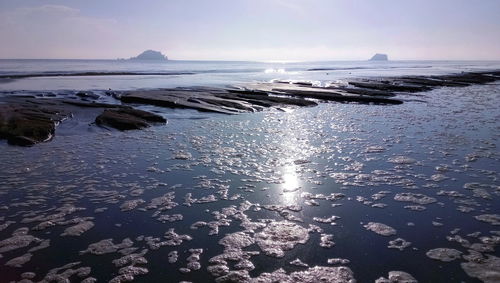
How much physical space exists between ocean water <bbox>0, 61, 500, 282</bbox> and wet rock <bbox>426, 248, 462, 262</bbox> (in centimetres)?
3

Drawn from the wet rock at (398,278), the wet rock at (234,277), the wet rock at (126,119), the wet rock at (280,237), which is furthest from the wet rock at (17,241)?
the wet rock at (126,119)

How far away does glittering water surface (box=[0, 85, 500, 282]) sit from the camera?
5.22 metres

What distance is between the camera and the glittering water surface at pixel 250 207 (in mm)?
5223

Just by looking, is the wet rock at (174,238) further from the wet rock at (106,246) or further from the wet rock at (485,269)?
the wet rock at (485,269)

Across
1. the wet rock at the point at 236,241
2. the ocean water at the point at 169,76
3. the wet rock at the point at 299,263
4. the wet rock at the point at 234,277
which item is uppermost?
the ocean water at the point at 169,76

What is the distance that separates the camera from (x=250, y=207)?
729cm

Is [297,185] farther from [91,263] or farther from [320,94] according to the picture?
[320,94]

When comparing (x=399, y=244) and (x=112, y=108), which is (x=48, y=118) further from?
(x=399, y=244)

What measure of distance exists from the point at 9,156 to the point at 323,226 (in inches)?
404

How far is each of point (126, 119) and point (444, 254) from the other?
14.8 meters

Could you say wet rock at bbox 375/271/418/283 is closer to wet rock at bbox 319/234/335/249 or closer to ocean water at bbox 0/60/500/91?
wet rock at bbox 319/234/335/249

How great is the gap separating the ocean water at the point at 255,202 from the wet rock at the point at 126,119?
1.79 meters

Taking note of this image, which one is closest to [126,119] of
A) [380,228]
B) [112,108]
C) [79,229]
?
[112,108]

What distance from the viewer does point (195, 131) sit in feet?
50.6
